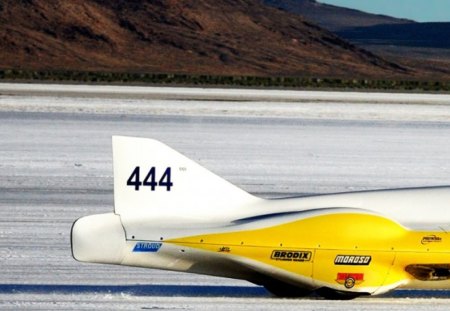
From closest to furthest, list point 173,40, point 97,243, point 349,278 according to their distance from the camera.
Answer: point 97,243
point 349,278
point 173,40

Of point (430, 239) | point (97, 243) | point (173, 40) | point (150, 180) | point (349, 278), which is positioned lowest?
point (173, 40)

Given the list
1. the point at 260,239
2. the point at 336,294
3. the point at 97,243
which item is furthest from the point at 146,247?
the point at 336,294

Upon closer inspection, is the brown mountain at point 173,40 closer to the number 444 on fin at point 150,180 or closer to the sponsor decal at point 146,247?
the number 444 on fin at point 150,180

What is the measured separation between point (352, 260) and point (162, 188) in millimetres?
2439

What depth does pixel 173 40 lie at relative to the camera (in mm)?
155125

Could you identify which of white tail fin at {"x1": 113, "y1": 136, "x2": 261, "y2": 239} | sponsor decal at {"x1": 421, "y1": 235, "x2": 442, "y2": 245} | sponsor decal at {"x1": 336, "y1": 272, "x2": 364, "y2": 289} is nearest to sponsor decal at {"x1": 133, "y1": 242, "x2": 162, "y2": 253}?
white tail fin at {"x1": 113, "y1": 136, "x2": 261, "y2": 239}

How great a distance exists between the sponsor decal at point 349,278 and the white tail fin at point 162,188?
158cm

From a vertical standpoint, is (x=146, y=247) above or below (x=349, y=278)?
above

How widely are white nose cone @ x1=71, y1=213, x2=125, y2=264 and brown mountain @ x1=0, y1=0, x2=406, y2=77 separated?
11902 cm

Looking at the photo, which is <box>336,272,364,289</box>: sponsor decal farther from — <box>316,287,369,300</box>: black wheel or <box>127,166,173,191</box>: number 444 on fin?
<box>127,166,173,191</box>: number 444 on fin

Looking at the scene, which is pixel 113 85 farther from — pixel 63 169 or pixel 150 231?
pixel 150 231

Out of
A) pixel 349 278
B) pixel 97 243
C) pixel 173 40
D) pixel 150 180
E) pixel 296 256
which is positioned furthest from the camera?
pixel 173 40

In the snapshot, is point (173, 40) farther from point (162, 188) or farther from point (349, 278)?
point (349, 278)

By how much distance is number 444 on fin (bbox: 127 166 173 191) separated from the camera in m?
14.8
